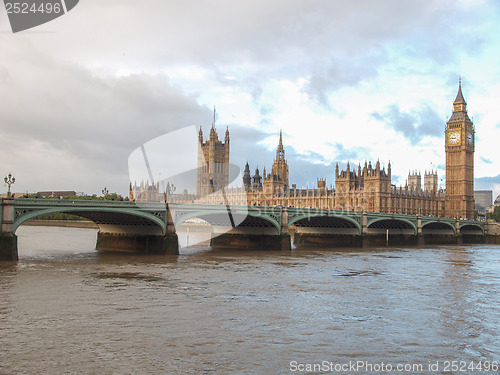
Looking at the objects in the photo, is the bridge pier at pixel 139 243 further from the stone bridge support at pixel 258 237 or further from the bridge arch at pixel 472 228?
the bridge arch at pixel 472 228

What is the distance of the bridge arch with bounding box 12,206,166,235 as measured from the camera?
29438 mm

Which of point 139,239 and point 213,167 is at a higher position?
point 213,167

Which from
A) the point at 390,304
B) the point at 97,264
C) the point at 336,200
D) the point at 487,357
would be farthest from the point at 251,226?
the point at 336,200

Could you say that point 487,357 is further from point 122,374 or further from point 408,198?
point 408,198

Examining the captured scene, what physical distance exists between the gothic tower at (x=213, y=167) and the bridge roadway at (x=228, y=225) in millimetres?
69943

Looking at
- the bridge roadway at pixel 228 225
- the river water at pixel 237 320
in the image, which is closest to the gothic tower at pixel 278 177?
the bridge roadway at pixel 228 225

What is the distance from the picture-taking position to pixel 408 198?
95.2 meters

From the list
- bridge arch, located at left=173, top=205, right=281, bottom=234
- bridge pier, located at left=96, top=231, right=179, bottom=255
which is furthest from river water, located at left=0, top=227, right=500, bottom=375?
bridge arch, located at left=173, top=205, right=281, bottom=234

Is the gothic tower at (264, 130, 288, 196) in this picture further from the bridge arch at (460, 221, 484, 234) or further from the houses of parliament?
the bridge arch at (460, 221, 484, 234)

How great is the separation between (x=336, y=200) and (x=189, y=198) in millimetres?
48650

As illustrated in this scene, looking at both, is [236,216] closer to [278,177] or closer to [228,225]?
[228,225]

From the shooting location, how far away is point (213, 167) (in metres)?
135

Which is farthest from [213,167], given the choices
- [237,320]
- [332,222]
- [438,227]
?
[237,320]

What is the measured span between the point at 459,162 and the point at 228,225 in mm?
75619
